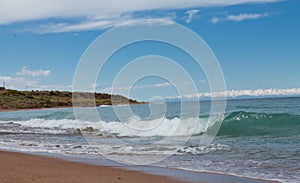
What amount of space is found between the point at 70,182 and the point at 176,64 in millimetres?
5143

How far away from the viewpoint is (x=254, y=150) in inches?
524

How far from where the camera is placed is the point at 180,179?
29.1ft

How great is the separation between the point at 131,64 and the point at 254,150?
469 centimetres

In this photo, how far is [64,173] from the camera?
370 inches

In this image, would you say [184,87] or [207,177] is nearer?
[207,177]

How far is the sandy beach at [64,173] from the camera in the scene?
866 cm

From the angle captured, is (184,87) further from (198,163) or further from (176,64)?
(198,163)

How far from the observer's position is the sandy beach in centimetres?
866

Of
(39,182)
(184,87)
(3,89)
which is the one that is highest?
(3,89)

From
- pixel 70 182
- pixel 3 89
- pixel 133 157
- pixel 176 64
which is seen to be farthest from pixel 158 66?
pixel 3 89

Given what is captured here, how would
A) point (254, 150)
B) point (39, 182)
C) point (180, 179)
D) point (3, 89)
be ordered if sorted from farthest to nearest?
point (3, 89)
point (254, 150)
point (180, 179)
point (39, 182)

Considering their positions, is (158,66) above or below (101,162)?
above

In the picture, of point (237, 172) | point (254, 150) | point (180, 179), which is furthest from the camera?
point (254, 150)

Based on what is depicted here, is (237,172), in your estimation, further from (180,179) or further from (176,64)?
(176,64)
